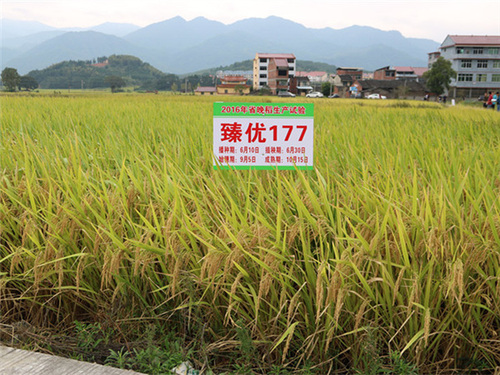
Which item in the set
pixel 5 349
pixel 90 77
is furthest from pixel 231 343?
pixel 90 77

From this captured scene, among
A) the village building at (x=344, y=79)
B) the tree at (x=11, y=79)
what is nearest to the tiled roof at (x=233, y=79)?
the village building at (x=344, y=79)

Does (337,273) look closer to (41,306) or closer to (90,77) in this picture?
(41,306)

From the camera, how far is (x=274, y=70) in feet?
236

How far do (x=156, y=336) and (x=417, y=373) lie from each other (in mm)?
942

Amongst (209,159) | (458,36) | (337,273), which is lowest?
(337,273)

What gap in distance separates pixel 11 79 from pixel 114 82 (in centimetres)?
2681

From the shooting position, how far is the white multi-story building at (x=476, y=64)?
63.1 meters

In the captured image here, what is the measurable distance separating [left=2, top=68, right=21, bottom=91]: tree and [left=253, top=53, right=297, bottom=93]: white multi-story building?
167 ft

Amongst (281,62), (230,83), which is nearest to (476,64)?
(281,62)

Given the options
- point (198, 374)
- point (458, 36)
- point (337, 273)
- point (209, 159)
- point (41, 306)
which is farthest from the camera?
point (458, 36)

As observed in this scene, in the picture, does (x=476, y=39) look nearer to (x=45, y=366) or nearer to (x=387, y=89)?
(x=387, y=89)

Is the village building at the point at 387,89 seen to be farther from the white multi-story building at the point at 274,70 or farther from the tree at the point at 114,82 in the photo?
the tree at the point at 114,82

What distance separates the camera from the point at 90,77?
3900 centimetres

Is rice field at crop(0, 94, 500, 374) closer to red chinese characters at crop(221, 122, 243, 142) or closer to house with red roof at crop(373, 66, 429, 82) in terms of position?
red chinese characters at crop(221, 122, 243, 142)
